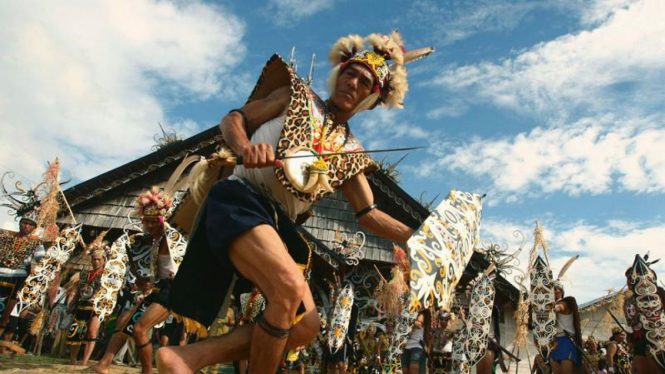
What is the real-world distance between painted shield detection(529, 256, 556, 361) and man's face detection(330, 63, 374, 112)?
212 inches

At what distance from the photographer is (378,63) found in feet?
10.3

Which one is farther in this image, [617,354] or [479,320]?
[617,354]

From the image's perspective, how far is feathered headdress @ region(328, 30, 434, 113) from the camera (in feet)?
10.2

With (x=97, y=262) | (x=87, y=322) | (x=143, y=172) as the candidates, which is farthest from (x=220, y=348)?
(x=143, y=172)

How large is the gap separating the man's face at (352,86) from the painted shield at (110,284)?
4.80m

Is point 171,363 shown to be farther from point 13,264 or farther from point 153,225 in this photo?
point 13,264

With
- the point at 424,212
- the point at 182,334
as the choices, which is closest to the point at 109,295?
the point at 182,334

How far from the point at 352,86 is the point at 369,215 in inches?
31.8

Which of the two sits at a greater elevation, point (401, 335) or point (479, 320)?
point (479, 320)

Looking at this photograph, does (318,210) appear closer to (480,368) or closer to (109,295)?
(480,368)

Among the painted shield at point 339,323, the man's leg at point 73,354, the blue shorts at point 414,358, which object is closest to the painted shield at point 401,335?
the blue shorts at point 414,358

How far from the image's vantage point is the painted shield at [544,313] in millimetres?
7113

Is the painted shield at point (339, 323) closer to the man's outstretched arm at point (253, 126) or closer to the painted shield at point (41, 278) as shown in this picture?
the painted shield at point (41, 278)

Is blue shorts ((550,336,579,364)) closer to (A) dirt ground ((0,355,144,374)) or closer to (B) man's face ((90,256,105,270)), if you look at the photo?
(A) dirt ground ((0,355,144,374))
